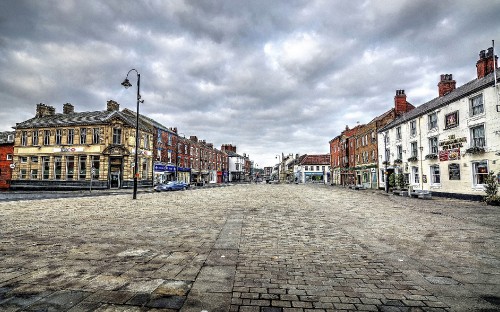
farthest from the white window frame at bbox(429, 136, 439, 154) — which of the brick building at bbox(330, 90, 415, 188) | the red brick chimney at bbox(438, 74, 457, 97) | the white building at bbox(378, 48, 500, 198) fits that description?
the brick building at bbox(330, 90, 415, 188)

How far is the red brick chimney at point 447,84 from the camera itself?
25.8 meters

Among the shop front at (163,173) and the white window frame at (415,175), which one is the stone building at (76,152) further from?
the white window frame at (415,175)

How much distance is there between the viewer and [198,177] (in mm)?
58938

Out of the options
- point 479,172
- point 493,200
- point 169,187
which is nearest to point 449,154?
point 479,172

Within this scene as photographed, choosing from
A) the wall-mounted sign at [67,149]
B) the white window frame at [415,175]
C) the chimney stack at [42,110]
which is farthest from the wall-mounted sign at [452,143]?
the chimney stack at [42,110]

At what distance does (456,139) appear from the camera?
21.0m

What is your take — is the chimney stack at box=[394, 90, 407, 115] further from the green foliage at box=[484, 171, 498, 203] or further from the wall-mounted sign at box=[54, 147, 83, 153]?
the wall-mounted sign at box=[54, 147, 83, 153]

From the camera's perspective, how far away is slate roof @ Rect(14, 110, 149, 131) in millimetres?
32844

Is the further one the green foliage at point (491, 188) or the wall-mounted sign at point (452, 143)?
the wall-mounted sign at point (452, 143)

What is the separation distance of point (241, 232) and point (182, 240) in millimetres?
1752

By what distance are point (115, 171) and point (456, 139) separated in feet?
121

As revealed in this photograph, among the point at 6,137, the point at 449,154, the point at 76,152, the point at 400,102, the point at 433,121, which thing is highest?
the point at 400,102

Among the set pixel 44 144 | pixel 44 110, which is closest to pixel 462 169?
pixel 44 144

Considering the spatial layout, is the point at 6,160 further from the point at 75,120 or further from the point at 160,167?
the point at 160,167
